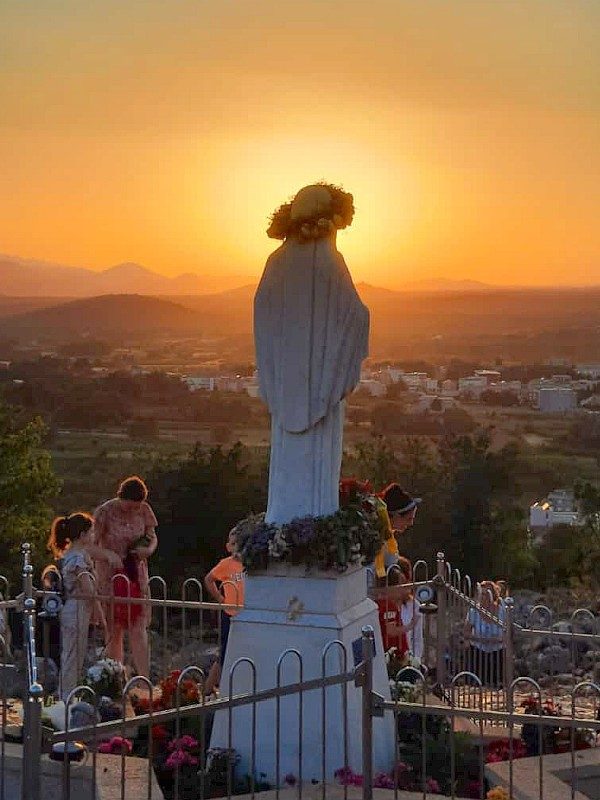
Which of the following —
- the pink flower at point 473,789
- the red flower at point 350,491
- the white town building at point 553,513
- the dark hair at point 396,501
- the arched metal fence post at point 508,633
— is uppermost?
the red flower at point 350,491

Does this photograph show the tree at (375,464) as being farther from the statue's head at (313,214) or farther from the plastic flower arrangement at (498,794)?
the plastic flower arrangement at (498,794)

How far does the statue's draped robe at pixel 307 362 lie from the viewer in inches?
245

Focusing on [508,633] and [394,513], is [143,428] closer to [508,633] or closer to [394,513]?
[394,513]

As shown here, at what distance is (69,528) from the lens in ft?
25.5

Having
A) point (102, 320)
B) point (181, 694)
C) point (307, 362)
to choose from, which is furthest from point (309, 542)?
point (102, 320)

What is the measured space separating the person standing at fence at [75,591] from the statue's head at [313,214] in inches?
101

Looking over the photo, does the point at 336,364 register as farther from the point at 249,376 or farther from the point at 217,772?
the point at 249,376

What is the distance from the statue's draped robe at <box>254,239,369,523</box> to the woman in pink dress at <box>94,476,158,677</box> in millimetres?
2047

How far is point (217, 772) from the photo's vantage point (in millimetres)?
6016

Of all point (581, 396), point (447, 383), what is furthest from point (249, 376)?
point (581, 396)

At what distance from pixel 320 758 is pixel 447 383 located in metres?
26.0

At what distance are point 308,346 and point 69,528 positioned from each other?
2.48 meters

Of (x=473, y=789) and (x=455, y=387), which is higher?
(x=455, y=387)

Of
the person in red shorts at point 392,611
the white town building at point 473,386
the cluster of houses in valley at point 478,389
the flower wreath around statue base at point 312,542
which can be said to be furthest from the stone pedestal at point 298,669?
the white town building at point 473,386
